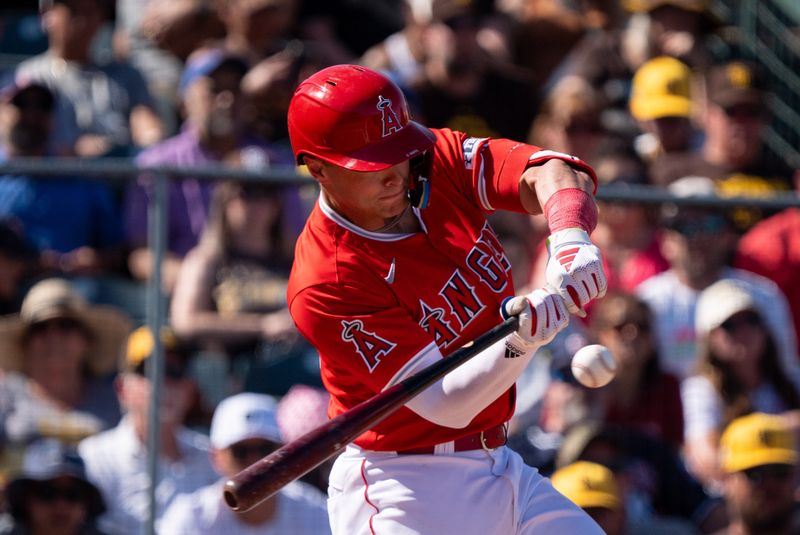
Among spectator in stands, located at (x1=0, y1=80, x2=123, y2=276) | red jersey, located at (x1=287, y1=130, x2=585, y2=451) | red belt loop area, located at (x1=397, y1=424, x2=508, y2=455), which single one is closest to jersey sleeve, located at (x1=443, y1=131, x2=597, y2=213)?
red jersey, located at (x1=287, y1=130, x2=585, y2=451)

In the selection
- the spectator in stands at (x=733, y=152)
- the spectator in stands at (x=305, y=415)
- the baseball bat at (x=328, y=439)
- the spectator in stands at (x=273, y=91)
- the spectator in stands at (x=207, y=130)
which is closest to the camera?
the baseball bat at (x=328, y=439)

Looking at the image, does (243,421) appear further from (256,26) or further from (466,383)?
(256,26)

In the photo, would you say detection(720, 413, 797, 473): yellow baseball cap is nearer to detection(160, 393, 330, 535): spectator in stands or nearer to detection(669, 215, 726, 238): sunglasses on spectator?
detection(669, 215, 726, 238): sunglasses on spectator

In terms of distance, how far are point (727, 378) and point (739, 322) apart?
0.84 feet

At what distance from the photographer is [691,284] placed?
617cm

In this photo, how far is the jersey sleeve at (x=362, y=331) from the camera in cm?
373

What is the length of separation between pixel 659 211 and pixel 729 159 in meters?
1.32

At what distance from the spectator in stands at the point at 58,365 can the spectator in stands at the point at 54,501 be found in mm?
167

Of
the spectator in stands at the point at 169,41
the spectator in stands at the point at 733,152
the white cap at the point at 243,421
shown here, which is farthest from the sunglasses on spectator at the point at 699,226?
A: the spectator in stands at the point at 169,41

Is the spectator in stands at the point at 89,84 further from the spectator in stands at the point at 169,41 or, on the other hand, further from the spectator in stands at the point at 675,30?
the spectator in stands at the point at 675,30

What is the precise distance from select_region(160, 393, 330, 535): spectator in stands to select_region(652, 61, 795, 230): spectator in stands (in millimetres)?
2639

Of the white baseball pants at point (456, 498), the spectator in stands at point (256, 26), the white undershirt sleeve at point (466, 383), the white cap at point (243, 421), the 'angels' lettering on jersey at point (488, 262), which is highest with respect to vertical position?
the 'angels' lettering on jersey at point (488, 262)

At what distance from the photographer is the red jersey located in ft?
12.3

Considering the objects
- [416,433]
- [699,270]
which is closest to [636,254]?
[699,270]
